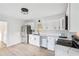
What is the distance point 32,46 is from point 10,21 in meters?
1.17

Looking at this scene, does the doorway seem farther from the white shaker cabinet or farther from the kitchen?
the white shaker cabinet

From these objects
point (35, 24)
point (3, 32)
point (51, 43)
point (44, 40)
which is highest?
point (35, 24)

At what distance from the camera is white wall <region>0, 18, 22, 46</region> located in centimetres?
244

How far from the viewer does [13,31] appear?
2.54 meters

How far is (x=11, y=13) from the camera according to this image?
2561mm

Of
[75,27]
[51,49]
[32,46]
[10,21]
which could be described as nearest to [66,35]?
[51,49]

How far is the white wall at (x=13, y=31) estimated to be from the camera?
244 cm

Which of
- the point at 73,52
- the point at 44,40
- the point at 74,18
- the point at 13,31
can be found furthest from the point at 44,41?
the point at 74,18

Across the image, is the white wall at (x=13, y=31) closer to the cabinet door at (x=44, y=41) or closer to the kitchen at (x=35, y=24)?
the kitchen at (x=35, y=24)

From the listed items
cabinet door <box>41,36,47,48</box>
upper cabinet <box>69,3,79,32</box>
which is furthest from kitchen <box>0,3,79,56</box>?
upper cabinet <box>69,3,79,32</box>

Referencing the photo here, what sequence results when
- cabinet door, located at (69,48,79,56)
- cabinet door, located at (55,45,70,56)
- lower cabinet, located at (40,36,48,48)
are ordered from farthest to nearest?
lower cabinet, located at (40,36,48,48) → cabinet door, located at (55,45,70,56) → cabinet door, located at (69,48,79,56)

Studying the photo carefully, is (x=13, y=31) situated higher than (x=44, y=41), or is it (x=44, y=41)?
(x=13, y=31)

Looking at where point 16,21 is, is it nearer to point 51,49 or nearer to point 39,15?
point 39,15

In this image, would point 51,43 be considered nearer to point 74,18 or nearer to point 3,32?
point 3,32
